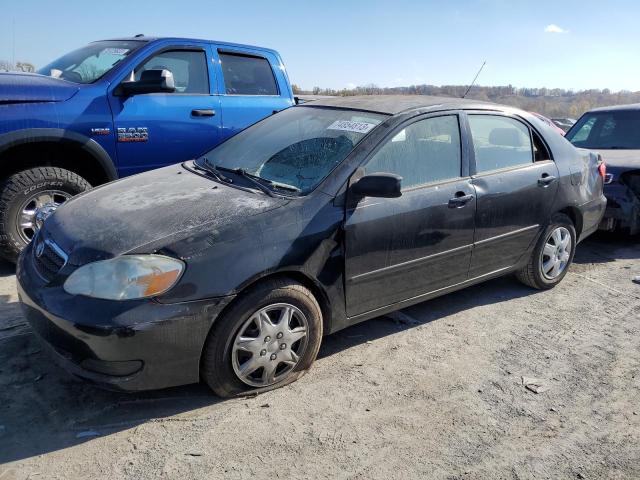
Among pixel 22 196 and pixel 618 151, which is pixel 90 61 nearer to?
pixel 22 196

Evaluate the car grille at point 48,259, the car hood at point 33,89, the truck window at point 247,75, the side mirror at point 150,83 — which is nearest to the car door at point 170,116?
the side mirror at point 150,83

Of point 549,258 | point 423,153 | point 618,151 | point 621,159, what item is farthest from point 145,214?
point 618,151

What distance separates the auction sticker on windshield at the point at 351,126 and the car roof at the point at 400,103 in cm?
20

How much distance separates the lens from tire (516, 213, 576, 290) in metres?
4.57

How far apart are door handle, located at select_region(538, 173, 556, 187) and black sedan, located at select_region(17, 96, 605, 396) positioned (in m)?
0.02

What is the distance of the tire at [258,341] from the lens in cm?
282

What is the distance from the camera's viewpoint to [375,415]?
9.58ft

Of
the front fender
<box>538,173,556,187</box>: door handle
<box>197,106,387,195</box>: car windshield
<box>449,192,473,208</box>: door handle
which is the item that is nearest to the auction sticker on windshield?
<box>197,106,387,195</box>: car windshield

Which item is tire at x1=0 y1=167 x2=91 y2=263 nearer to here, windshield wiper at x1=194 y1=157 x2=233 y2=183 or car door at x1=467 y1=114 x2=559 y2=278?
windshield wiper at x1=194 y1=157 x2=233 y2=183

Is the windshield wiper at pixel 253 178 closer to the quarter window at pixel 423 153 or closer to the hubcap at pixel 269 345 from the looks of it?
the quarter window at pixel 423 153


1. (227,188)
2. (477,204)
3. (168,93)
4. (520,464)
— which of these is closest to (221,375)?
(227,188)

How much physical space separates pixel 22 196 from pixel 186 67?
6.65 feet

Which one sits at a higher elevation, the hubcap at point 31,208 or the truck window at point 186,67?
the truck window at point 186,67

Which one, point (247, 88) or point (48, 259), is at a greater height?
point (247, 88)
